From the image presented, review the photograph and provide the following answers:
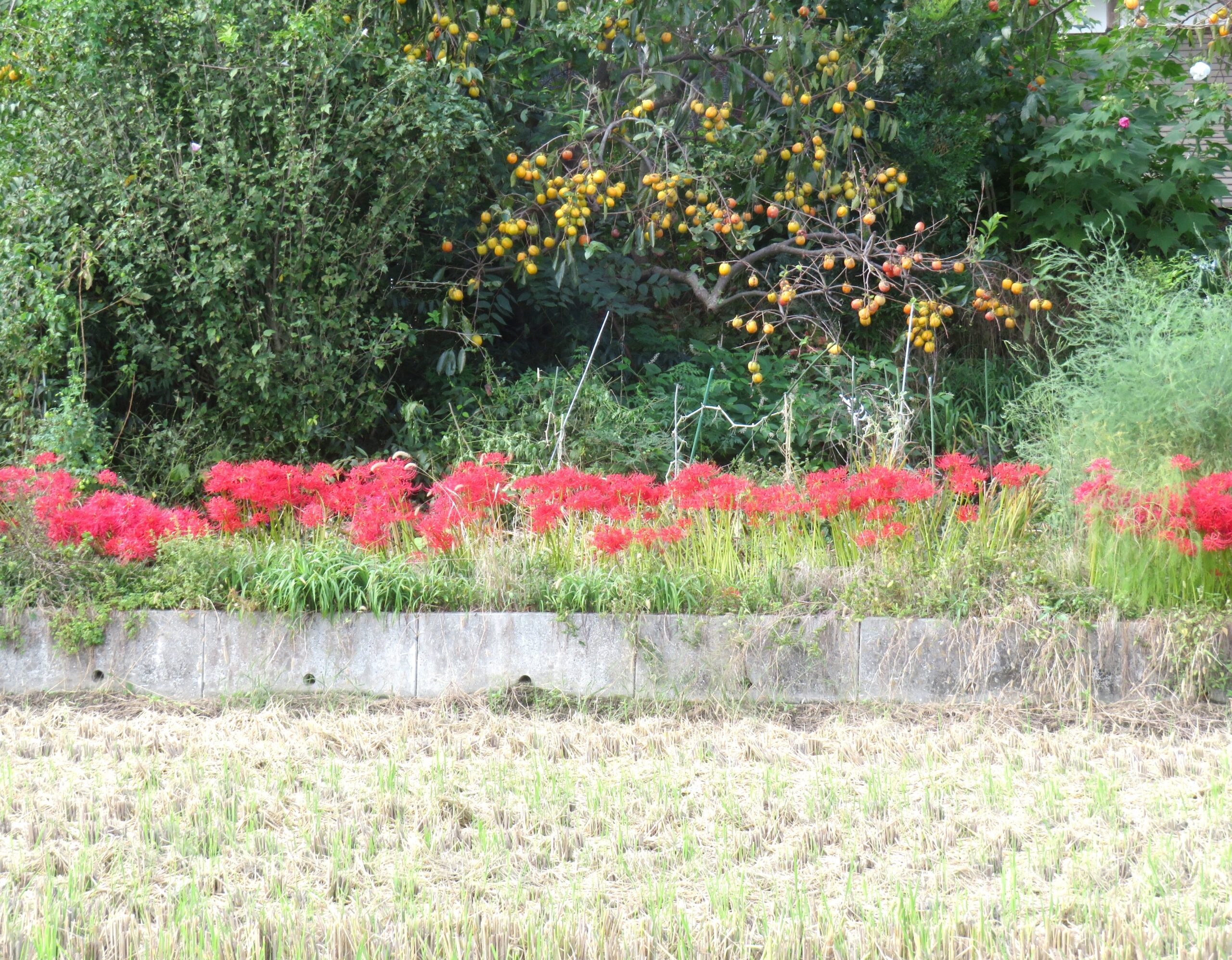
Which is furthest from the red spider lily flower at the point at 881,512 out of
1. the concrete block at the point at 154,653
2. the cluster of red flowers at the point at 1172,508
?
the concrete block at the point at 154,653

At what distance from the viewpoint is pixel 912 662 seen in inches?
135

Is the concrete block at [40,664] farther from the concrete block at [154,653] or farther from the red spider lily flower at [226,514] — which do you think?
the red spider lily flower at [226,514]

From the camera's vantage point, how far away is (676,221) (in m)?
6.06

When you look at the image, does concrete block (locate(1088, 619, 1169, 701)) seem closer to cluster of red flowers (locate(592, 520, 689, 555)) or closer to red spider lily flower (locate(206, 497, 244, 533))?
cluster of red flowers (locate(592, 520, 689, 555))

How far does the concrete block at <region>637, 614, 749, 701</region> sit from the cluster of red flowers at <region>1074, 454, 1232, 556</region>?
1168mm

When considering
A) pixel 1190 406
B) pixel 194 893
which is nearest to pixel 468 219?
pixel 1190 406

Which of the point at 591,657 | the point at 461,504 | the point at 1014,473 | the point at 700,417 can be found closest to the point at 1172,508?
the point at 1014,473

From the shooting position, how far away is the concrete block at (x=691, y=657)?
11.3 feet

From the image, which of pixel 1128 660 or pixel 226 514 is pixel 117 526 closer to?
pixel 226 514

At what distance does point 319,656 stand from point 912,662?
1.89m

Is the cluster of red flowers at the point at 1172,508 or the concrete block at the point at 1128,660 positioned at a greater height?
the cluster of red flowers at the point at 1172,508

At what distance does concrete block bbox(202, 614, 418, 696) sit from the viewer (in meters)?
3.59

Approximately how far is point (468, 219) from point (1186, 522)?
12.3ft

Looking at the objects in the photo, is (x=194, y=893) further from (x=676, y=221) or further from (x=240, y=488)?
(x=676, y=221)
